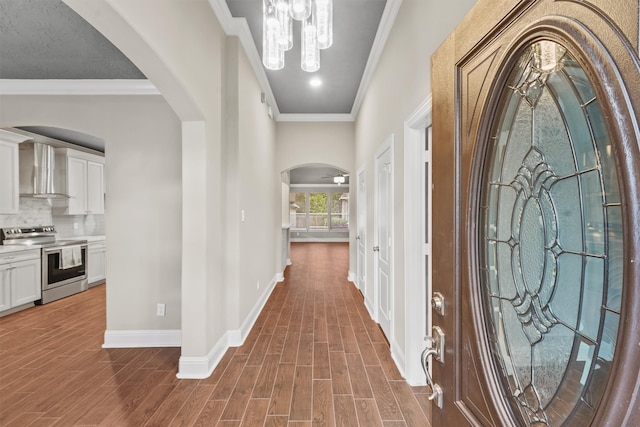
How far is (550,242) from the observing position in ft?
1.93

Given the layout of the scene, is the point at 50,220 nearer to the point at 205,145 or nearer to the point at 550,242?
the point at 205,145

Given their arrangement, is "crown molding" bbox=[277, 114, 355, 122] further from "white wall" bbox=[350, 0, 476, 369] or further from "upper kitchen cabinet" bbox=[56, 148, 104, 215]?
"upper kitchen cabinet" bbox=[56, 148, 104, 215]

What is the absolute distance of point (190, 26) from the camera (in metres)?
2.16

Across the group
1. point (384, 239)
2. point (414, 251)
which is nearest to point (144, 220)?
point (384, 239)

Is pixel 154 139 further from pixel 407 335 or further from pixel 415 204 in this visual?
pixel 407 335

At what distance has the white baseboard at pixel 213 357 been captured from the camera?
7.98 feet

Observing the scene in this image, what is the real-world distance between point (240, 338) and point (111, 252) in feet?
5.22

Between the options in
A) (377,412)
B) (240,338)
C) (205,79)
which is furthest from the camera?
(240,338)

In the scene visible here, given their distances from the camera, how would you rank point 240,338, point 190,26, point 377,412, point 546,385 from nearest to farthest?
1. point 546,385
2. point 377,412
3. point 190,26
4. point 240,338

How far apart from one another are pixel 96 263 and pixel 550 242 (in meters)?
6.61

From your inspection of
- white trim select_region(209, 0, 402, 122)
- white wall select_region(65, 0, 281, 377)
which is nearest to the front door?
white wall select_region(65, 0, 281, 377)

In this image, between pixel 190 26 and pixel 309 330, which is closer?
pixel 190 26

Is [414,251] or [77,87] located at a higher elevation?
[77,87]

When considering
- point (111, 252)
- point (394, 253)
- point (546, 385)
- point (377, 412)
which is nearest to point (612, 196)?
point (546, 385)
